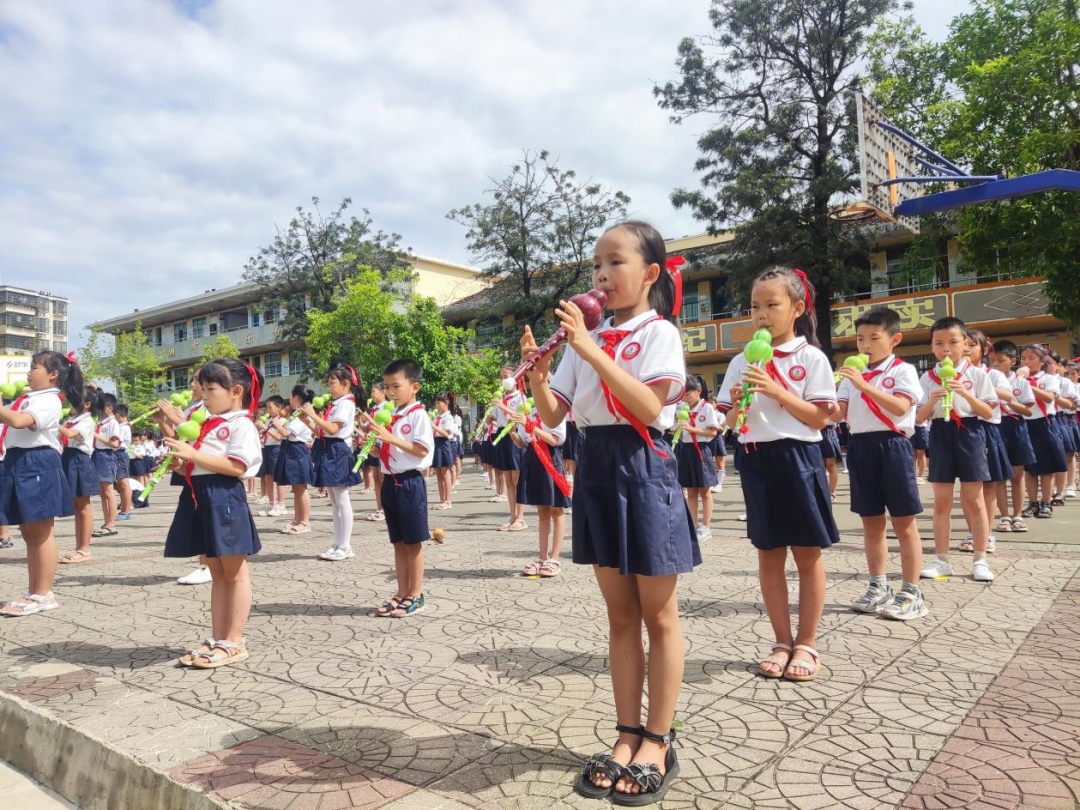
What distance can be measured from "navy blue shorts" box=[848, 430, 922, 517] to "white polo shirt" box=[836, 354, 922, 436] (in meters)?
0.06

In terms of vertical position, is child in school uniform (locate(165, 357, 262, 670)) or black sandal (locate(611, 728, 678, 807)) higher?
child in school uniform (locate(165, 357, 262, 670))

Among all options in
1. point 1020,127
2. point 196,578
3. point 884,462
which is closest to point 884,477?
point 884,462

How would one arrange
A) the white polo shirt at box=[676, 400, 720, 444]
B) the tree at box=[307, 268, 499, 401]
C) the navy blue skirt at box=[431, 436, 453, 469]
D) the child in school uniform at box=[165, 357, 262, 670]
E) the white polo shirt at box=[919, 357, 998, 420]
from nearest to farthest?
the child in school uniform at box=[165, 357, 262, 670]
the white polo shirt at box=[919, 357, 998, 420]
the white polo shirt at box=[676, 400, 720, 444]
the navy blue skirt at box=[431, 436, 453, 469]
the tree at box=[307, 268, 499, 401]

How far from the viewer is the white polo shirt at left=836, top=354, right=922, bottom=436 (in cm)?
446

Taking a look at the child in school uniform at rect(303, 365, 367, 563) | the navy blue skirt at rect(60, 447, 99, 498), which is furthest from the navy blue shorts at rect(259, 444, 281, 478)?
the navy blue skirt at rect(60, 447, 99, 498)

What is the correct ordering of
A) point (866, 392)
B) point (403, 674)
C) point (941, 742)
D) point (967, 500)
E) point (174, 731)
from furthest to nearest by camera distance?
point (967, 500), point (866, 392), point (403, 674), point (174, 731), point (941, 742)

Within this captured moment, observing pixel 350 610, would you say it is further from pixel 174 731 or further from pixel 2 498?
pixel 2 498

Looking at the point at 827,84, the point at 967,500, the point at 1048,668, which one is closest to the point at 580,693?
the point at 1048,668

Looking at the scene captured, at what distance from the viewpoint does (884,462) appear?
4.50 meters

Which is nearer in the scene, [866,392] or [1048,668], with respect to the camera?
[1048,668]

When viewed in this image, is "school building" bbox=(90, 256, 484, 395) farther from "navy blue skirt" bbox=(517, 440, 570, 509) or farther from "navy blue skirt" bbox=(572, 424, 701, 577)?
"navy blue skirt" bbox=(572, 424, 701, 577)

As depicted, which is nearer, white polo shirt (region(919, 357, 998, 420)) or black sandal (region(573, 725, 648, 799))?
black sandal (region(573, 725, 648, 799))

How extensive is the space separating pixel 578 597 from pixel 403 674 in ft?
5.86

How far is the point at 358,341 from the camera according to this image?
28.4 m
